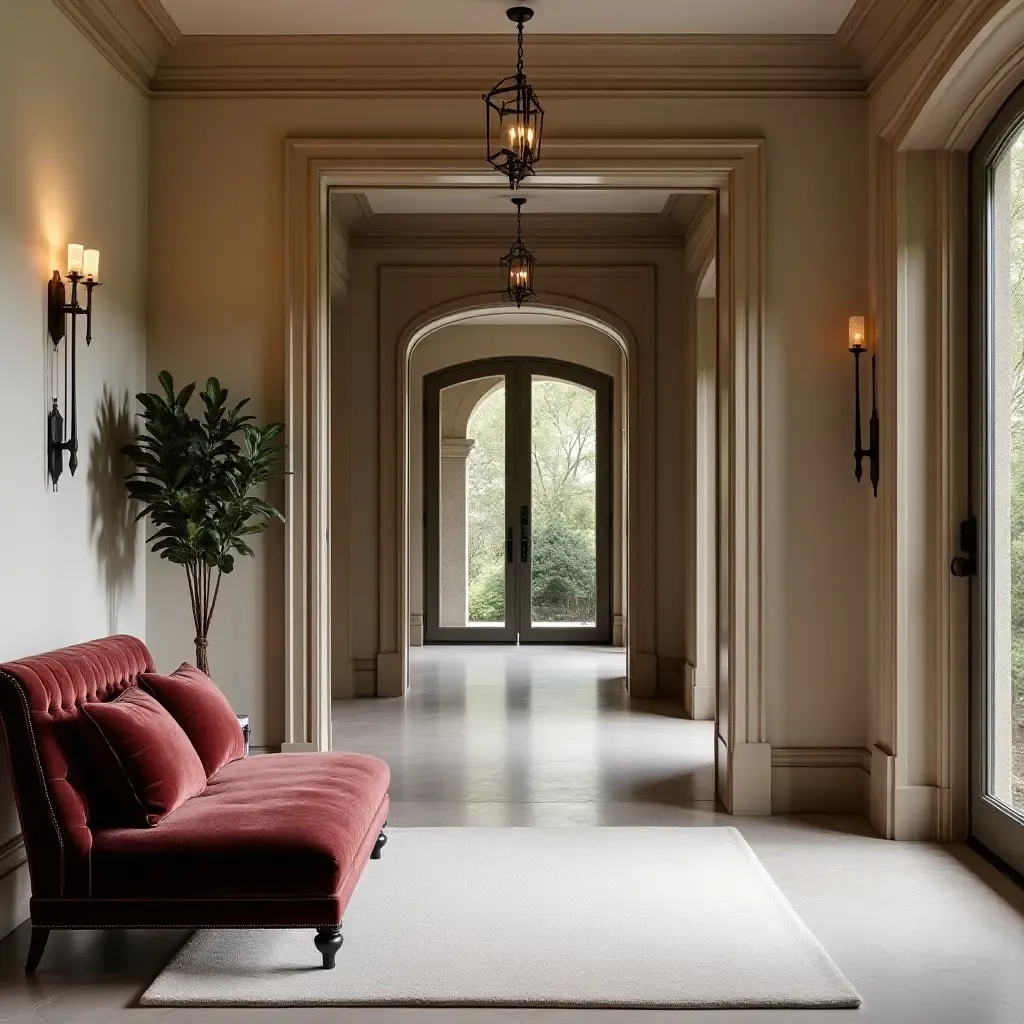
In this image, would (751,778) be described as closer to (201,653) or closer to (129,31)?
Answer: (201,653)

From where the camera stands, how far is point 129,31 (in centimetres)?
490

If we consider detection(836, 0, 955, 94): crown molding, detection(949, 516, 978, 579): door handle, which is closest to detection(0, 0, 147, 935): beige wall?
detection(836, 0, 955, 94): crown molding

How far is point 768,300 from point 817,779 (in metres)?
2.20

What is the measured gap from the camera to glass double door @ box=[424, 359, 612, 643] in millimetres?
12164

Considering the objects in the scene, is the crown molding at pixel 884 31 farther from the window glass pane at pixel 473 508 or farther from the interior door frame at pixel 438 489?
the window glass pane at pixel 473 508

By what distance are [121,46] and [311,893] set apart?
3.56 metres

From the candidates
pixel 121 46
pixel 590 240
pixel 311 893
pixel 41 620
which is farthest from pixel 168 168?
pixel 590 240

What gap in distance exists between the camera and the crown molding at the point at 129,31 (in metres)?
4.57

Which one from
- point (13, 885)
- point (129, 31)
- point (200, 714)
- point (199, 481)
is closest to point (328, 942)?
point (200, 714)

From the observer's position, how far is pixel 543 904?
4.08 metres

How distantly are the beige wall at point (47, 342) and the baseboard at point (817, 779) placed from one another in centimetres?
298

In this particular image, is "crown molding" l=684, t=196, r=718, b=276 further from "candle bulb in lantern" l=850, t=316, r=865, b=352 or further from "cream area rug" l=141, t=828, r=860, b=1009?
"cream area rug" l=141, t=828, r=860, b=1009

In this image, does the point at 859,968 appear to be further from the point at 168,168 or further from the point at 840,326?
the point at 168,168

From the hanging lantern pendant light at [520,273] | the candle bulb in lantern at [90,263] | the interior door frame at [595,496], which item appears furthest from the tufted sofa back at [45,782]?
the interior door frame at [595,496]
